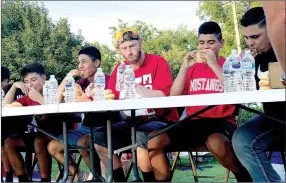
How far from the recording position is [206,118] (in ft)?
8.67

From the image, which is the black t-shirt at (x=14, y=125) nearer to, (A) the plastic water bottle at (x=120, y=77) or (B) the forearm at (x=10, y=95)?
(B) the forearm at (x=10, y=95)

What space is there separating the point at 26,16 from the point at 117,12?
1866mm

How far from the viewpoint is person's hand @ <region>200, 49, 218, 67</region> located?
2635 mm

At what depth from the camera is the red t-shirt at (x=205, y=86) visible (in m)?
2.68

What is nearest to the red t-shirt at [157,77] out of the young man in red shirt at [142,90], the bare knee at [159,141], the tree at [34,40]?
the young man in red shirt at [142,90]

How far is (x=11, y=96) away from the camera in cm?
356

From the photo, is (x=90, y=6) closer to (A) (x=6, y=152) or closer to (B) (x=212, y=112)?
(A) (x=6, y=152)

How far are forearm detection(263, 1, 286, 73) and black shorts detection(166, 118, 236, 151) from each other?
5.59 feet

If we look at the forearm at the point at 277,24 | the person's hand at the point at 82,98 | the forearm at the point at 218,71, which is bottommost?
the person's hand at the point at 82,98

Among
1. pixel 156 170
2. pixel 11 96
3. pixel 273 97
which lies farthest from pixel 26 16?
pixel 273 97

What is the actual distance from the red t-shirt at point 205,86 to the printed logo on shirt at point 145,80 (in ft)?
0.68

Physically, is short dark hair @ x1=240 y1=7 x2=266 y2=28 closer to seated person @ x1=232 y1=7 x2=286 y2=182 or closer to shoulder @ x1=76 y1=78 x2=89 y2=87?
seated person @ x1=232 y1=7 x2=286 y2=182

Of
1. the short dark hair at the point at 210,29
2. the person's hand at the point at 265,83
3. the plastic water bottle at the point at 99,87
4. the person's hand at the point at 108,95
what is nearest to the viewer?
the person's hand at the point at 265,83

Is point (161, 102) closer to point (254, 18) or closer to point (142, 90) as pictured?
point (142, 90)
